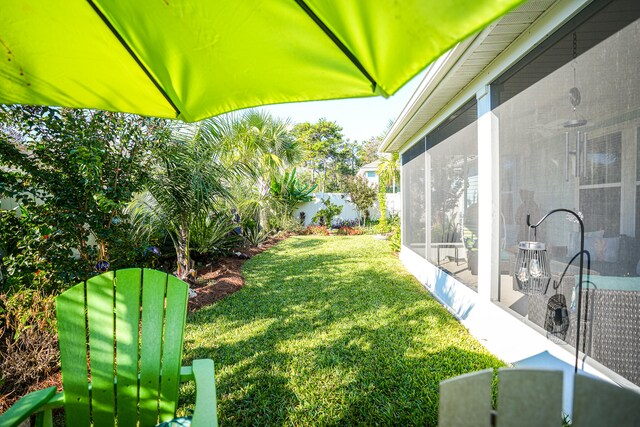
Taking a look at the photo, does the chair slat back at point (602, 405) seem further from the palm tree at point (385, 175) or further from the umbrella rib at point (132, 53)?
the palm tree at point (385, 175)

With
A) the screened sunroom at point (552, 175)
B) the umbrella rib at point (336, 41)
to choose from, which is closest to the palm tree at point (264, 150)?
the screened sunroom at point (552, 175)

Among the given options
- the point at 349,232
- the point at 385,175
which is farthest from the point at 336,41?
the point at 349,232

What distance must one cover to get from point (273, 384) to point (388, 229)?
1151 cm

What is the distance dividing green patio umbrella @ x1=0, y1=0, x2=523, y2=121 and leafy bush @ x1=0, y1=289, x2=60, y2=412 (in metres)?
2.17

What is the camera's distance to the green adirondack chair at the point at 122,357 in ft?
5.85

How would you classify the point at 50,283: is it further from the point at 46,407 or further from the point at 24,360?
the point at 46,407

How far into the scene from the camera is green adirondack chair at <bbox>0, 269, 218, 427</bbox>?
5.85 feet

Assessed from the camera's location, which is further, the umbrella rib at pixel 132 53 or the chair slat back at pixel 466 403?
the umbrella rib at pixel 132 53

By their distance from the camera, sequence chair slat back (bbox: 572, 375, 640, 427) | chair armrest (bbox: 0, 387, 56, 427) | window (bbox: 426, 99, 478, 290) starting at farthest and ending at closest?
window (bbox: 426, 99, 478, 290)
chair armrest (bbox: 0, 387, 56, 427)
chair slat back (bbox: 572, 375, 640, 427)

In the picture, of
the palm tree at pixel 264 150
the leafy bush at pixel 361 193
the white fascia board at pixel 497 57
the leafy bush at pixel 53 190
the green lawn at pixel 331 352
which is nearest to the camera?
the white fascia board at pixel 497 57

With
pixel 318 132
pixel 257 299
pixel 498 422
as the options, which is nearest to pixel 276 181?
pixel 257 299

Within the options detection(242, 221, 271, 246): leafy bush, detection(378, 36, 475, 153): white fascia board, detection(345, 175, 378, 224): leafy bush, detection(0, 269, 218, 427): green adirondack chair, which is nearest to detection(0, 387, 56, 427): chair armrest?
detection(0, 269, 218, 427): green adirondack chair

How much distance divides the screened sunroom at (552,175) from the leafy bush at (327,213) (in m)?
13.1

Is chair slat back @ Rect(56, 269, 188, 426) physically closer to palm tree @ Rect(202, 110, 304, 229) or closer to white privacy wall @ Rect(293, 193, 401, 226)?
palm tree @ Rect(202, 110, 304, 229)
